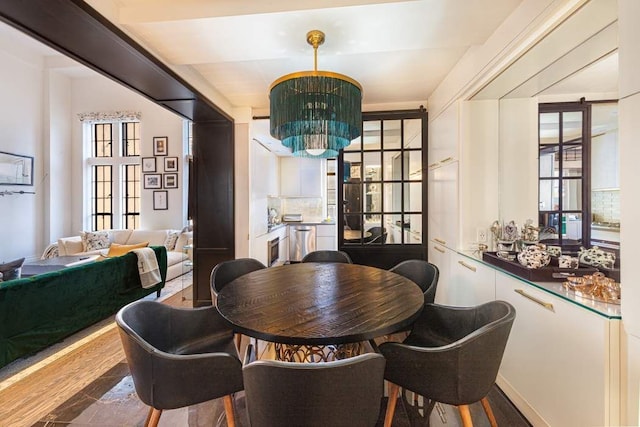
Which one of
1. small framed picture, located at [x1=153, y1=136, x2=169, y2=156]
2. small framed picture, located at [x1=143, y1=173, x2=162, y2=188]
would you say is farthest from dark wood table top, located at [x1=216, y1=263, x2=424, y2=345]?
small framed picture, located at [x1=153, y1=136, x2=169, y2=156]

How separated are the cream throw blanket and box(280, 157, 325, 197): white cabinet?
3.17 meters

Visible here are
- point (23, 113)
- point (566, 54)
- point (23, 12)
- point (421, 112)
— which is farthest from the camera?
point (23, 113)

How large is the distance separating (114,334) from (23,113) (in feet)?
17.1

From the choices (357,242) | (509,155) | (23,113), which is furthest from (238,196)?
(23,113)

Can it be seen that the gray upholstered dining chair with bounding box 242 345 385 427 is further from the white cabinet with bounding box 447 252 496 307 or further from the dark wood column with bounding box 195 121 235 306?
the dark wood column with bounding box 195 121 235 306

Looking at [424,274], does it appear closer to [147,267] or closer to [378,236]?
[378,236]

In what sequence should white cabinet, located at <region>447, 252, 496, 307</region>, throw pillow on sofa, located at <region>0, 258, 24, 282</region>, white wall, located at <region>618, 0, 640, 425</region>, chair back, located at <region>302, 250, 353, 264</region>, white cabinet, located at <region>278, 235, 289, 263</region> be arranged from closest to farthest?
white wall, located at <region>618, 0, 640, 425</region> → white cabinet, located at <region>447, 252, 496, 307</region> → throw pillow on sofa, located at <region>0, 258, 24, 282</region> → chair back, located at <region>302, 250, 353, 264</region> → white cabinet, located at <region>278, 235, 289, 263</region>

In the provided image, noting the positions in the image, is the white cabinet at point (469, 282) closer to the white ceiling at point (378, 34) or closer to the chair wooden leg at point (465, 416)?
the chair wooden leg at point (465, 416)

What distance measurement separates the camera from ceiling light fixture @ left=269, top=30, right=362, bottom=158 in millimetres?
1688

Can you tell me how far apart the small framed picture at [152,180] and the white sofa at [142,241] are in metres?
1.00

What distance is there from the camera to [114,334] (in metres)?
2.77

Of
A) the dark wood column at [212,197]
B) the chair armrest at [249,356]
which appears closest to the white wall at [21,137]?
the dark wood column at [212,197]

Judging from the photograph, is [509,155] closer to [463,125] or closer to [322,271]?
[463,125]

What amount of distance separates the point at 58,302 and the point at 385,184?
3.42 metres
